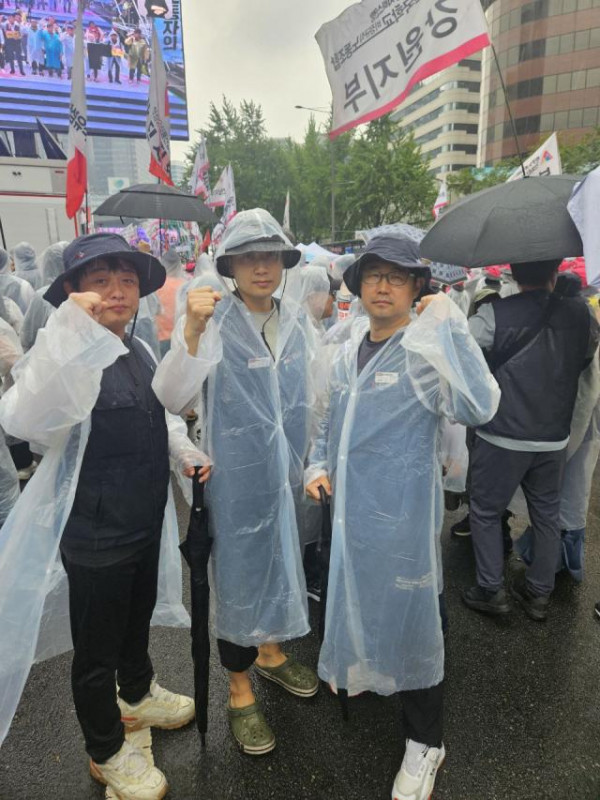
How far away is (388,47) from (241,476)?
1.91m

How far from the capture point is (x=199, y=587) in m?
1.74

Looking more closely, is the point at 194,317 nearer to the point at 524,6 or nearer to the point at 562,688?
the point at 562,688

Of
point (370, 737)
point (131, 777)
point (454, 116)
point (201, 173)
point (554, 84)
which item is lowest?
point (370, 737)

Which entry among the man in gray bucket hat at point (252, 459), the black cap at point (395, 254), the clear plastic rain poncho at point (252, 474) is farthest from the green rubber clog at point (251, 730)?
the black cap at point (395, 254)

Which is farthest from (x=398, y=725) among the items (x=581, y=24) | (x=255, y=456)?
(x=581, y=24)

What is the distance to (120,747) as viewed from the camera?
5.49 ft

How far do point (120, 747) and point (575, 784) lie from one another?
1.56 metres

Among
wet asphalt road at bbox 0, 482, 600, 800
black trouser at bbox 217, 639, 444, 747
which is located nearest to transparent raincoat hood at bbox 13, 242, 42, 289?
wet asphalt road at bbox 0, 482, 600, 800

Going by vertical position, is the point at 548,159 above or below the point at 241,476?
above

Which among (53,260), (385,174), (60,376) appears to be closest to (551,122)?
(385,174)

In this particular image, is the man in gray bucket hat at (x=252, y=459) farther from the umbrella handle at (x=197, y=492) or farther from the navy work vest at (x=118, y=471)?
the navy work vest at (x=118, y=471)

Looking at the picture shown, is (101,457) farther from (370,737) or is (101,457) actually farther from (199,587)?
(370,737)

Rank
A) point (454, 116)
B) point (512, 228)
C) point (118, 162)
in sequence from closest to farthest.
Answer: point (512, 228), point (118, 162), point (454, 116)

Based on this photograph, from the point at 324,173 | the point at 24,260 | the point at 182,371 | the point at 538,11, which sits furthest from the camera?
the point at 538,11
